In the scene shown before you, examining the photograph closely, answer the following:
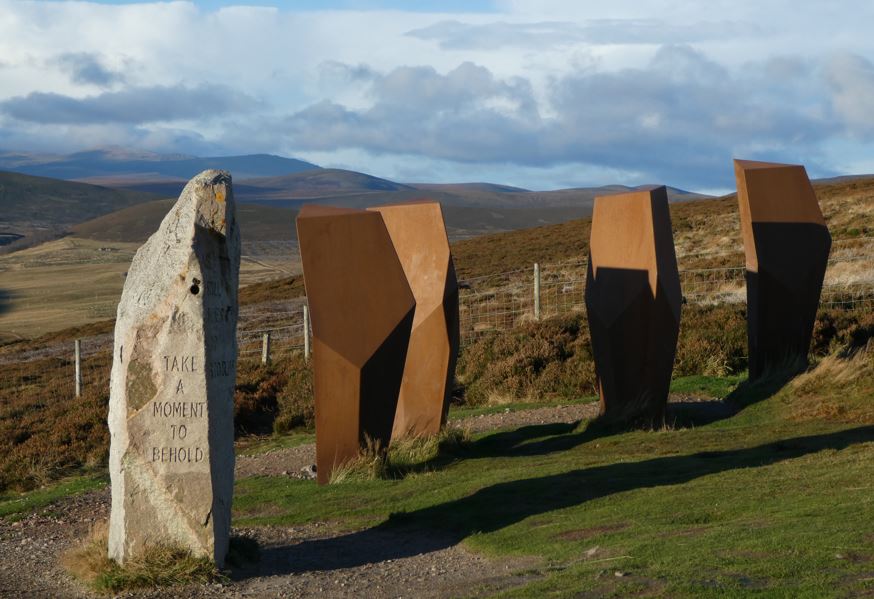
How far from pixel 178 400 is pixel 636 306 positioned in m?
7.90

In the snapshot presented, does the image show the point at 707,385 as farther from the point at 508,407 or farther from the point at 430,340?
the point at 430,340

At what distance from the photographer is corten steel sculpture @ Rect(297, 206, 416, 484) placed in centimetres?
1306

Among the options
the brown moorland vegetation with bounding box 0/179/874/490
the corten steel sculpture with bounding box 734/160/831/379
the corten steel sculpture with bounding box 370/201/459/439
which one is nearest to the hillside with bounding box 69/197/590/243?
the brown moorland vegetation with bounding box 0/179/874/490

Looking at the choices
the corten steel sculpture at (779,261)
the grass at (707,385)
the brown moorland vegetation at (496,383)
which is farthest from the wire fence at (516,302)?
the corten steel sculpture at (779,261)

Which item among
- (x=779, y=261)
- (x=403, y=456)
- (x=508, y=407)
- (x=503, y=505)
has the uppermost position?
(x=779, y=261)

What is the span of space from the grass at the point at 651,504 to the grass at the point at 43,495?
7.55ft

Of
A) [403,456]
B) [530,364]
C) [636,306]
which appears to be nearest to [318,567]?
[403,456]

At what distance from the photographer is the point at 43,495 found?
14594mm

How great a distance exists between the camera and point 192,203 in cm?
899

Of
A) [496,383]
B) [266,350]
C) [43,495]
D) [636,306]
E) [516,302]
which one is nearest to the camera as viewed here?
[43,495]

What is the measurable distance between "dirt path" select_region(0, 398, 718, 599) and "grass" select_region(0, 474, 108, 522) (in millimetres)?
820

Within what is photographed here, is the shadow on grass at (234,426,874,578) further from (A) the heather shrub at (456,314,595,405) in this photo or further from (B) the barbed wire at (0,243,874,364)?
(B) the barbed wire at (0,243,874,364)

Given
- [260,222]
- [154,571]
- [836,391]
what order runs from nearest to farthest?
1. [154,571]
2. [836,391]
3. [260,222]

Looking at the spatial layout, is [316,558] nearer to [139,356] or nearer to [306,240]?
[139,356]
